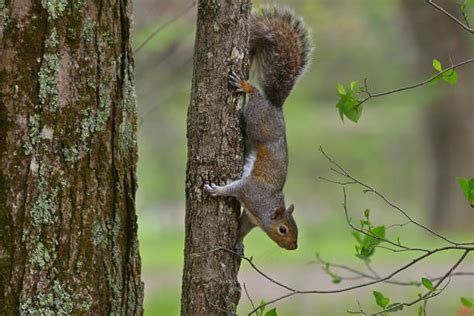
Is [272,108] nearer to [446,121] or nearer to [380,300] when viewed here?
[380,300]

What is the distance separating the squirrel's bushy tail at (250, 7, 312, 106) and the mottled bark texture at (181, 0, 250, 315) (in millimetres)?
731

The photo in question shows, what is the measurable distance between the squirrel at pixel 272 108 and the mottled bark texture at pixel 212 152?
1.62 ft

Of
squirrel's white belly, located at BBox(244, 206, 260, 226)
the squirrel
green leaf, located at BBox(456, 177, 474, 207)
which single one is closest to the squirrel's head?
the squirrel

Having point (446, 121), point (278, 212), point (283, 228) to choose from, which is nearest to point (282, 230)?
point (283, 228)

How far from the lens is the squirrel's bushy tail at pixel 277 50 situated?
3.48 m

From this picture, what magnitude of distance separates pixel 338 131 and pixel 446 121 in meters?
6.89

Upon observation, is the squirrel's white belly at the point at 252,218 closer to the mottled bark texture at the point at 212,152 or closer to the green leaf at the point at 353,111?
the mottled bark texture at the point at 212,152

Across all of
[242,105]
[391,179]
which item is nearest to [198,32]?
[242,105]

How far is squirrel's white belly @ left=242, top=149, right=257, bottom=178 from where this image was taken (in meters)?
3.14

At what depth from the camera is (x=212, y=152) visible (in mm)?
2705

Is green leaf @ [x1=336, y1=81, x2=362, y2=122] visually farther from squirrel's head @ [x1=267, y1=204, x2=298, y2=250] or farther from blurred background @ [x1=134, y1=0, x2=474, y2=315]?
squirrel's head @ [x1=267, y1=204, x2=298, y2=250]

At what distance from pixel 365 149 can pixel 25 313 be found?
63.5ft

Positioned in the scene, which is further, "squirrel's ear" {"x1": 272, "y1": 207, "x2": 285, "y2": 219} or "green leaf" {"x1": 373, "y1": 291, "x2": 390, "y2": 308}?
"squirrel's ear" {"x1": 272, "y1": 207, "x2": 285, "y2": 219}

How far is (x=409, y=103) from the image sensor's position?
405 inches
